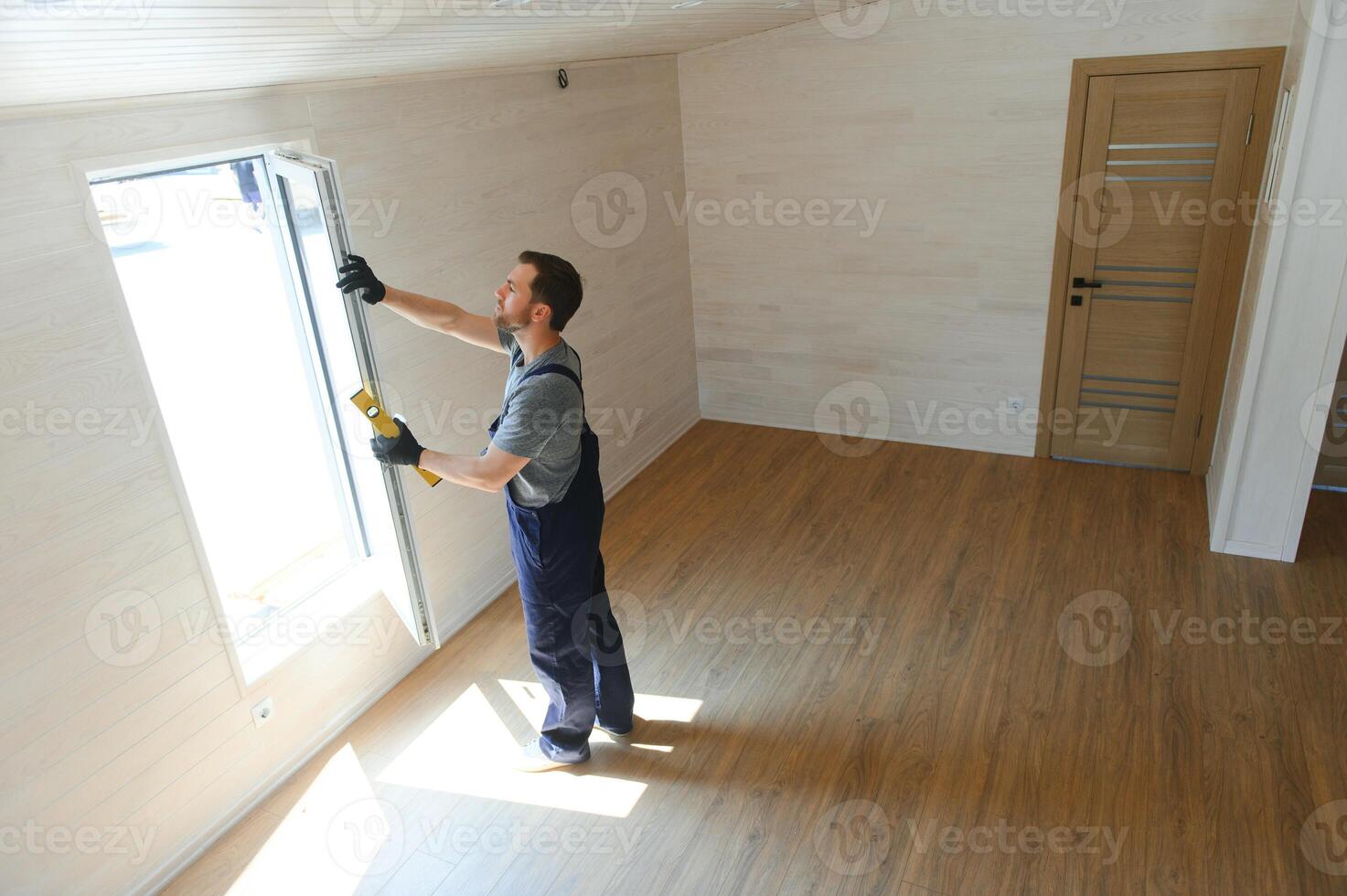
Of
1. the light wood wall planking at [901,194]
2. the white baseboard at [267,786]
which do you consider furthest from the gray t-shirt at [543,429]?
the light wood wall planking at [901,194]

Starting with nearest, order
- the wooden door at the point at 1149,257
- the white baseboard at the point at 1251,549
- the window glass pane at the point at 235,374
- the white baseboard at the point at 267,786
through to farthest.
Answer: the white baseboard at the point at 267,786 < the window glass pane at the point at 235,374 < the white baseboard at the point at 1251,549 < the wooden door at the point at 1149,257

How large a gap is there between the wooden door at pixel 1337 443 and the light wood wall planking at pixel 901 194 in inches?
53.2

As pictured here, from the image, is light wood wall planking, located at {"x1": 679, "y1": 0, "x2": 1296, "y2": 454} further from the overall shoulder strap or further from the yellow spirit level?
the yellow spirit level

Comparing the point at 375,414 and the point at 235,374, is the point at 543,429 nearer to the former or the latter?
the point at 375,414

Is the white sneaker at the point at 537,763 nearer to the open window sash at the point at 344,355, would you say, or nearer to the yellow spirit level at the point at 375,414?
the open window sash at the point at 344,355

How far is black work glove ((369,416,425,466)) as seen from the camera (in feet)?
8.33

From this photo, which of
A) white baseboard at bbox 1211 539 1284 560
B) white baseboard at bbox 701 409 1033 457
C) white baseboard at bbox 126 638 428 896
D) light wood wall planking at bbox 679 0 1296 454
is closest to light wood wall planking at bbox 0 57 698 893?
white baseboard at bbox 126 638 428 896

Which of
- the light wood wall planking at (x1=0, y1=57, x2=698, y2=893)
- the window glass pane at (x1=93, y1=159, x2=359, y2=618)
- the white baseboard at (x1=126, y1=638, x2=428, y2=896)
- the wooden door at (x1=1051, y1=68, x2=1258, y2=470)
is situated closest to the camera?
the light wood wall planking at (x1=0, y1=57, x2=698, y2=893)

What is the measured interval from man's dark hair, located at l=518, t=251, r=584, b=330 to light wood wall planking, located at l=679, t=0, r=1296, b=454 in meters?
2.82

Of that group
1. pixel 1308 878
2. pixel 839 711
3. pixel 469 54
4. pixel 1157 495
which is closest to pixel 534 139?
pixel 469 54

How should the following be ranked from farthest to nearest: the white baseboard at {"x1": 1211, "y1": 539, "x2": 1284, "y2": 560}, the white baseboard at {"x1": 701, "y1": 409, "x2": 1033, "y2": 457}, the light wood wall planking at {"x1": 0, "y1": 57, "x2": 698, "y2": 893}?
1. the white baseboard at {"x1": 701, "y1": 409, "x2": 1033, "y2": 457}
2. the white baseboard at {"x1": 1211, "y1": 539, "x2": 1284, "y2": 560}
3. the light wood wall planking at {"x1": 0, "y1": 57, "x2": 698, "y2": 893}

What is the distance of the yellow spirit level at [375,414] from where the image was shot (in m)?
2.46

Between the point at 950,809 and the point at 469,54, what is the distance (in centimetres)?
290

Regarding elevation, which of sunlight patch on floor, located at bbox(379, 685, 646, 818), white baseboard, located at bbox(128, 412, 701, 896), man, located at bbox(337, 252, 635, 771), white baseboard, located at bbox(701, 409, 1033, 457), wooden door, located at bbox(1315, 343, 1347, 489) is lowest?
sunlight patch on floor, located at bbox(379, 685, 646, 818)
